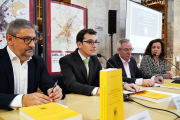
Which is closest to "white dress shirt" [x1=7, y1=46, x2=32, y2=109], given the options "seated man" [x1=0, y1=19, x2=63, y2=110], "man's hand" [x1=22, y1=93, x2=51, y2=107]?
"seated man" [x1=0, y1=19, x2=63, y2=110]

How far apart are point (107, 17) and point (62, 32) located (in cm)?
134

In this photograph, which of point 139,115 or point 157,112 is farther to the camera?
point 157,112

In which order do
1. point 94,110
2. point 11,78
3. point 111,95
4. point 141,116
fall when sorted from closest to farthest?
point 111,95 → point 141,116 → point 94,110 → point 11,78

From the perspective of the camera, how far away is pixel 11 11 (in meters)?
2.02

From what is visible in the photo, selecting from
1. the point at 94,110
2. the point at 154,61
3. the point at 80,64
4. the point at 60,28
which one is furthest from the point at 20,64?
the point at 154,61

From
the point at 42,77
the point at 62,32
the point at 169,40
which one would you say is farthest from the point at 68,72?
the point at 169,40

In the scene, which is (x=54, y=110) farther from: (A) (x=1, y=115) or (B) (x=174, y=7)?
(B) (x=174, y=7)

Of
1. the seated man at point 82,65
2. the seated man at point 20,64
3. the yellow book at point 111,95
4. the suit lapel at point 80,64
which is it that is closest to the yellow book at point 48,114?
the yellow book at point 111,95

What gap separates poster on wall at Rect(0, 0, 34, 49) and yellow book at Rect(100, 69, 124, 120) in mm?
1743

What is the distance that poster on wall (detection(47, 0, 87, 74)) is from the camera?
98.0 inches

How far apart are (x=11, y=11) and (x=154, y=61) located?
2.17 m

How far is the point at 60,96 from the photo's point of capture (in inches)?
43.5

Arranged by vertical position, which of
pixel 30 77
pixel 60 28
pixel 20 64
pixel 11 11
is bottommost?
pixel 30 77

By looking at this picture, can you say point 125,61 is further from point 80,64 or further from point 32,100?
point 32,100
